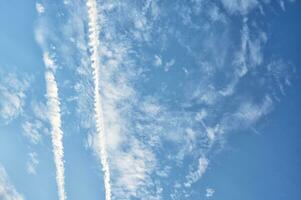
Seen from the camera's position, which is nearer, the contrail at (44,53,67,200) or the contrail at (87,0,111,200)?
the contrail at (87,0,111,200)

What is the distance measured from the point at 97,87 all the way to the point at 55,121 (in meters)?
3.06

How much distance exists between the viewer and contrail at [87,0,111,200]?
11581 mm

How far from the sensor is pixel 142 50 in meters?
11.8

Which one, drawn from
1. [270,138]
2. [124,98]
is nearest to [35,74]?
[124,98]

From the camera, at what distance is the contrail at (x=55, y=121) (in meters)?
13.3

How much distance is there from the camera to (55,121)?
15062 millimetres

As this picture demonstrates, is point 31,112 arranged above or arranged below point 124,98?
above

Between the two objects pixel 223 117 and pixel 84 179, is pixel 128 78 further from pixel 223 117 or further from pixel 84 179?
pixel 84 179

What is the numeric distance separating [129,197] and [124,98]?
17.1 ft

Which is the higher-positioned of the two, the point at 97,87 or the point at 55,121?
the point at 55,121

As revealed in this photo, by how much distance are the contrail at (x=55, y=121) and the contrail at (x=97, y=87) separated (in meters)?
1.55

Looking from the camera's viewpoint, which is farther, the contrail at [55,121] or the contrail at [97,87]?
the contrail at [55,121]

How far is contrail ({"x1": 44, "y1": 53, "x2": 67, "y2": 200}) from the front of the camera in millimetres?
13328

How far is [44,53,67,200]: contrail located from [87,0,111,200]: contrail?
1.55 m
